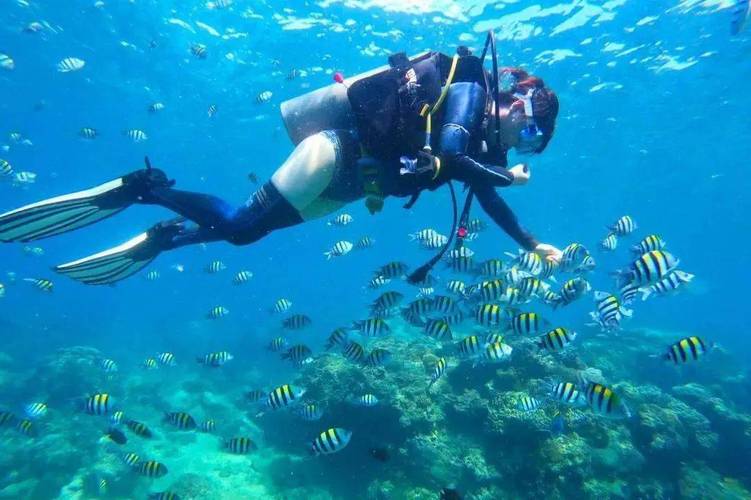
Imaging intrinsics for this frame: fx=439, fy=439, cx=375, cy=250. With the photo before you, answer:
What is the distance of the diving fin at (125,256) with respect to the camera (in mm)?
4652

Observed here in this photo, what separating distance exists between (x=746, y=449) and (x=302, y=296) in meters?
46.0

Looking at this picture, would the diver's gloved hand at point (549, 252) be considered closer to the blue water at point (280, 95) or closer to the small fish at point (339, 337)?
the blue water at point (280, 95)

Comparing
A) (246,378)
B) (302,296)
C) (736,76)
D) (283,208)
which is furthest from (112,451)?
(302,296)

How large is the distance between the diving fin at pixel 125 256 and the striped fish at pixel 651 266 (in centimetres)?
536

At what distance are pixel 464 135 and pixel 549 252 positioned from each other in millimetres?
1708

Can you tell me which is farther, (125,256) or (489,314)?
(489,314)

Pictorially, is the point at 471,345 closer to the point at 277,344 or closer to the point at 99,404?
the point at 277,344

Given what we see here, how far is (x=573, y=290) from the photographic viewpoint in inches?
271

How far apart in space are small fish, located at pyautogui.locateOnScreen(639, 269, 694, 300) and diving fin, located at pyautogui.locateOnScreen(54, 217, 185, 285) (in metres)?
6.09

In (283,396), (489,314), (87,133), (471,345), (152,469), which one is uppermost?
(87,133)

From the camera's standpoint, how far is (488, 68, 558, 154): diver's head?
4.21 meters

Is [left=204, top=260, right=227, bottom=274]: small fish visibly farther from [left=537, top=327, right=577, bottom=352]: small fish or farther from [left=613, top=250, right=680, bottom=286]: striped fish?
[left=613, top=250, right=680, bottom=286]: striped fish

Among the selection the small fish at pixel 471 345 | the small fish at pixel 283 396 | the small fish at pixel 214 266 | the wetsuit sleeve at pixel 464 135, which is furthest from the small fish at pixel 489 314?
the small fish at pixel 214 266

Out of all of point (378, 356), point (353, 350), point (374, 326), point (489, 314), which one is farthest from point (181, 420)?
point (489, 314)
